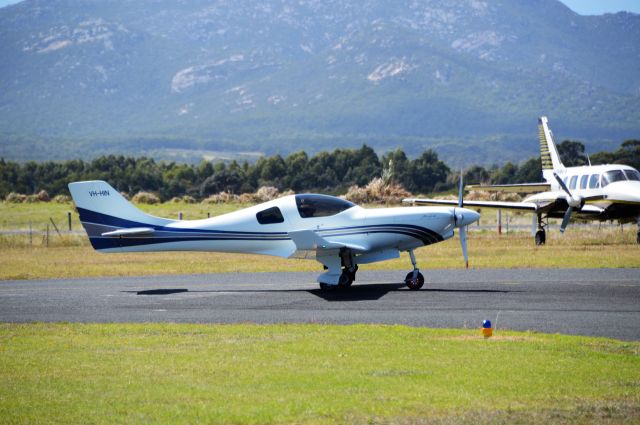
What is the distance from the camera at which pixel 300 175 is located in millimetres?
99438

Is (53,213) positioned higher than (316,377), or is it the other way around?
(53,213)

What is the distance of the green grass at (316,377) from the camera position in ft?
34.4

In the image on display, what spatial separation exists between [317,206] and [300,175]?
76874 millimetres

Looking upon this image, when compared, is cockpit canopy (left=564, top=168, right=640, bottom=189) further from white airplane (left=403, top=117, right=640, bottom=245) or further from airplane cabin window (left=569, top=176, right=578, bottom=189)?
airplane cabin window (left=569, top=176, right=578, bottom=189)

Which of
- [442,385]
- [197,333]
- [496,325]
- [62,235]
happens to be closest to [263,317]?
[197,333]

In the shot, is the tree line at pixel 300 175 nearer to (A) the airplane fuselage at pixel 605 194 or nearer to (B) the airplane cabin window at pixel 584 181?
(A) the airplane fuselage at pixel 605 194

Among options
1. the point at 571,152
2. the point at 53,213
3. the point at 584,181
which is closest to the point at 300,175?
the point at 571,152

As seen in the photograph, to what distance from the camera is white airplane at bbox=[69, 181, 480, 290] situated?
22.1m

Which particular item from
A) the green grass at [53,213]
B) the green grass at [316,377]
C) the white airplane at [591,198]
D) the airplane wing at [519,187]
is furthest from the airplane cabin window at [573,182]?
the green grass at [316,377]

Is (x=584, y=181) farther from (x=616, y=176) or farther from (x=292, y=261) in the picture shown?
(x=292, y=261)

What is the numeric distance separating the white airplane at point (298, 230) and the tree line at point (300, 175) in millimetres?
63563

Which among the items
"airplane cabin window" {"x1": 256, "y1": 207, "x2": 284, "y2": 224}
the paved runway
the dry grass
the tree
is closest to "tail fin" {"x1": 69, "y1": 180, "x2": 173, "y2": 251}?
the paved runway

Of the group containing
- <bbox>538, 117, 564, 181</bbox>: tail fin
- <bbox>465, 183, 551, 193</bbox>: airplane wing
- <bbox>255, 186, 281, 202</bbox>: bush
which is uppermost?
<bbox>538, 117, 564, 181</bbox>: tail fin

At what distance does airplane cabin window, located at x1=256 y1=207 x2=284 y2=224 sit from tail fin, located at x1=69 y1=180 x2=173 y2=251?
2.31 metres
